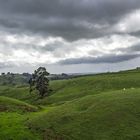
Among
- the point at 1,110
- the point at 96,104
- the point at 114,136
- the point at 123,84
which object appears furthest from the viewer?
the point at 123,84

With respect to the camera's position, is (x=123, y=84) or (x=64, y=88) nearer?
(x=123, y=84)

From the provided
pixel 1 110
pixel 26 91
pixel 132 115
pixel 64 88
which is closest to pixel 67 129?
pixel 132 115

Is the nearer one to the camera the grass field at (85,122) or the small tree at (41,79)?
the grass field at (85,122)

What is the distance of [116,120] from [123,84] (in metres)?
93.5

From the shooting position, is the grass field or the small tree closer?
the grass field

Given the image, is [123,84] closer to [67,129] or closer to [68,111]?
[68,111]

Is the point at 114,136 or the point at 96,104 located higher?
the point at 96,104

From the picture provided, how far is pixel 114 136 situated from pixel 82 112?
441 inches

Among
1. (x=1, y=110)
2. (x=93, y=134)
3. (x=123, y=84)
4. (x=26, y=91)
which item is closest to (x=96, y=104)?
(x=93, y=134)

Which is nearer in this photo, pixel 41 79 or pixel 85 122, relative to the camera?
pixel 85 122

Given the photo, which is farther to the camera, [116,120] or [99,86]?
[99,86]

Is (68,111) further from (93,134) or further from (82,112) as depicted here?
(93,134)

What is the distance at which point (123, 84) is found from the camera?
479ft

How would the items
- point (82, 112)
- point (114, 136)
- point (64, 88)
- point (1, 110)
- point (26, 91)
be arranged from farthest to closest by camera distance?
point (26, 91)
point (64, 88)
point (1, 110)
point (82, 112)
point (114, 136)
